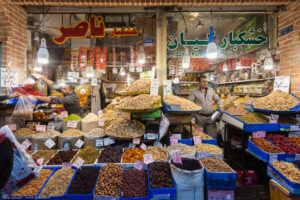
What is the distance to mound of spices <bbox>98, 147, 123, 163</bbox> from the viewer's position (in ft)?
8.19

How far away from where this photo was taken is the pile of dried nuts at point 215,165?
2.14m

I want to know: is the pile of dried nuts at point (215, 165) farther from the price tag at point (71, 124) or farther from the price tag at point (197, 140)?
the price tag at point (71, 124)

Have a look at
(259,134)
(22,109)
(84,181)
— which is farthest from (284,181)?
(22,109)

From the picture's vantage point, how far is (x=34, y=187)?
2043 mm

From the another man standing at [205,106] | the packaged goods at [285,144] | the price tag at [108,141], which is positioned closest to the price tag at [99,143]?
the price tag at [108,141]

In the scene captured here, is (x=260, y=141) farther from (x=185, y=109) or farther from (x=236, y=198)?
(x=185, y=109)

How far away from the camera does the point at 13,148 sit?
1318 mm

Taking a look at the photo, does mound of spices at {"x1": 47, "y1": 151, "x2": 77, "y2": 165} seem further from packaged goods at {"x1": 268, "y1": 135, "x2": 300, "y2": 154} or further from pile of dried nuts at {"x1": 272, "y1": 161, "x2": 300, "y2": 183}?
packaged goods at {"x1": 268, "y1": 135, "x2": 300, "y2": 154}

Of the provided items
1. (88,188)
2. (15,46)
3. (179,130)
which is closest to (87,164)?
(88,188)

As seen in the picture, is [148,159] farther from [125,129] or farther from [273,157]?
[273,157]

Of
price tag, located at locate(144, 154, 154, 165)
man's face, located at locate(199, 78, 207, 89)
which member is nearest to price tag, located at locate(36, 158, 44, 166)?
price tag, located at locate(144, 154, 154, 165)

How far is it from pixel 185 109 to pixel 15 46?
4198 millimetres

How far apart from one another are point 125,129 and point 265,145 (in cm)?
238

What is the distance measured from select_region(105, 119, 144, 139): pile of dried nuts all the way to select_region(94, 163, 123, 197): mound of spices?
539mm
